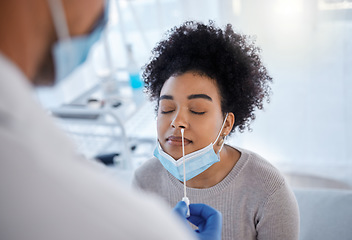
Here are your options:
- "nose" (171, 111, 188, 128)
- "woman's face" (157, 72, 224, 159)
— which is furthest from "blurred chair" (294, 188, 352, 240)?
"nose" (171, 111, 188, 128)

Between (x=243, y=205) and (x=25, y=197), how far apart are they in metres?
0.85

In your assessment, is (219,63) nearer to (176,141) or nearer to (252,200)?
(176,141)

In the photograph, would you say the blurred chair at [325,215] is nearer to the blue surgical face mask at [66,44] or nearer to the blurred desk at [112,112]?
the blurred desk at [112,112]

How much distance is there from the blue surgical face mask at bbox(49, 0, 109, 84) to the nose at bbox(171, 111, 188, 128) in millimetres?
548

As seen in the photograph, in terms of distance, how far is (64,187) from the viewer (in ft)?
1.19

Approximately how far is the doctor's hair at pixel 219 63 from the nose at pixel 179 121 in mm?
142

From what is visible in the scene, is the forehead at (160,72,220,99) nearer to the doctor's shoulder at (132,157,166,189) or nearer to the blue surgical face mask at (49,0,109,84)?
the doctor's shoulder at (132,157,166,189)

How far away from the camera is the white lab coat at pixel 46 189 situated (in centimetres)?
35

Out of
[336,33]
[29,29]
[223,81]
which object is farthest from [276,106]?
[29,29]

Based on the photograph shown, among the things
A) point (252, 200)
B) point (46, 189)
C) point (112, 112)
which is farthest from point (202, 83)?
point (46, 189)

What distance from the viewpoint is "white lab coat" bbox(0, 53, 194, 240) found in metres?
0.35

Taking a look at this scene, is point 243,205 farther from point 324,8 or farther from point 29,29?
point 324,8

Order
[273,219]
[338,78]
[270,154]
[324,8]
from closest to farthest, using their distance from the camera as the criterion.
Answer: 1. [273,219]
2. [324,8]
3. [338,78]
4. [270,154]

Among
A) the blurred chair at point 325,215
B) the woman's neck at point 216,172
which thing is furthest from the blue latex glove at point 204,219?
the blurred chair at point 325,215
